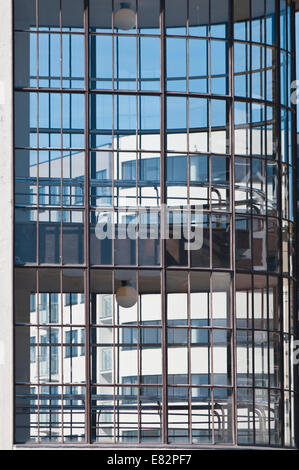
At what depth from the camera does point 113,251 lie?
20172mm

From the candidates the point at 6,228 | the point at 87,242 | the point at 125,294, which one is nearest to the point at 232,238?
the point at 125,294

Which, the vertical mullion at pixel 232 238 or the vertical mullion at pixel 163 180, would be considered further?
the vertical mullion at pixel 232 238

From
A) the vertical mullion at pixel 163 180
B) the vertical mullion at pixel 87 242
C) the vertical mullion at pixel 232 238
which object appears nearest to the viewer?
the vertical mullion at pixel 87 242

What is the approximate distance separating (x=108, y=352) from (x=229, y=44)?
3218 centimetres

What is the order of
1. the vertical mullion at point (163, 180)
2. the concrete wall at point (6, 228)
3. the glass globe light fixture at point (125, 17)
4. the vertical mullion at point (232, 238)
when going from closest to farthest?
the concrete wall at point (6, 228), the vertical mullion at point (163, 180), the vertical mullion at point (232, 238), the glass globe light fixture at point (125, 17)

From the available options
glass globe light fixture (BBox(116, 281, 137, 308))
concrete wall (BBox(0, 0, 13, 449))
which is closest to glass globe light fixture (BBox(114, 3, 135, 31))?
concrete wall (BBox(0, 0, 13, 449))

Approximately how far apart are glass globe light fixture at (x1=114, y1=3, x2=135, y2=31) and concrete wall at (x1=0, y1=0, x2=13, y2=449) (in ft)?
7.01

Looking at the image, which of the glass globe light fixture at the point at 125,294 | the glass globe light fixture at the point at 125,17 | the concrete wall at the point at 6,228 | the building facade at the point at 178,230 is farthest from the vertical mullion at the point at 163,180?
the concrete wall at the point at 6,228

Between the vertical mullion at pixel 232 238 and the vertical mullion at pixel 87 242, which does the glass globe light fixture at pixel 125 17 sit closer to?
the vertical mullion at pixel 87 242

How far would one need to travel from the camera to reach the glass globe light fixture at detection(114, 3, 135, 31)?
2138cm

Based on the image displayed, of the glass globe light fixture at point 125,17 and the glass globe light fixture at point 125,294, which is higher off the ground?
the glass globe light fixture at point 125,17

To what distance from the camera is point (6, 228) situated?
2009 centimetres

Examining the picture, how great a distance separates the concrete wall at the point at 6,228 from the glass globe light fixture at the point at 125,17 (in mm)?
2136

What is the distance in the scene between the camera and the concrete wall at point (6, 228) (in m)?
19.6
